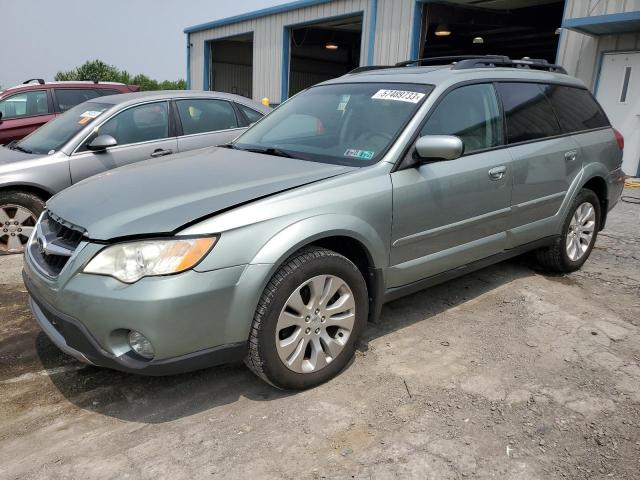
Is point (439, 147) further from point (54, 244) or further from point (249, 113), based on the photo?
point (249, 113)

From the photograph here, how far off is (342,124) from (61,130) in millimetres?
3588

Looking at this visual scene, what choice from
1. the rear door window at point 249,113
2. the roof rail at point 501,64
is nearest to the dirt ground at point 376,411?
the roof rail at point 501,64

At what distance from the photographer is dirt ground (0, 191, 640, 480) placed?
2.34 metres

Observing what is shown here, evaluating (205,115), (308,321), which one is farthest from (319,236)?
(205,115)

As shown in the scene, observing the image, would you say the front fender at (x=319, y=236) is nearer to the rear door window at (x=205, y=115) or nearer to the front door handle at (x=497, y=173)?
the front door handle at (x=497, y=173)

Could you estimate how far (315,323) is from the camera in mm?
2822

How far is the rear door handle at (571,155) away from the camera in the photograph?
4340 millimetres

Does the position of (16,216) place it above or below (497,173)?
below

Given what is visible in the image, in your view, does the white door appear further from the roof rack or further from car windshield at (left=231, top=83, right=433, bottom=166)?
car windshield at (left=231, top=83, right=433, bottom=166)

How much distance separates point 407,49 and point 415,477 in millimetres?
10980

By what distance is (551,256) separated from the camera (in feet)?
15.4

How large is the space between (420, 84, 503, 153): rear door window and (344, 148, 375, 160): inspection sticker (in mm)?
366

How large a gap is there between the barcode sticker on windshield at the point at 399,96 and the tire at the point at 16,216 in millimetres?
3528

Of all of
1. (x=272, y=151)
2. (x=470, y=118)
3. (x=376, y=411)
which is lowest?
(x=376, y=411)
